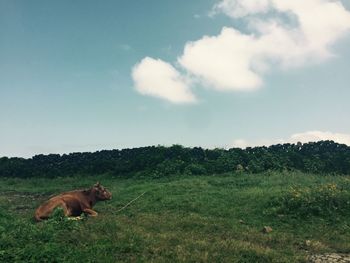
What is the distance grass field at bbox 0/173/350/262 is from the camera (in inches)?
448

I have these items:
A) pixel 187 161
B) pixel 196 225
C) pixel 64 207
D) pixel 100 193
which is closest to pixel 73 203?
pixel 64 207

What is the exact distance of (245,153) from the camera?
30.6m

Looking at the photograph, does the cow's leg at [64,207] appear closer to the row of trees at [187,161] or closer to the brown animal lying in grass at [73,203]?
the brown animal lying in grass at [73,203]

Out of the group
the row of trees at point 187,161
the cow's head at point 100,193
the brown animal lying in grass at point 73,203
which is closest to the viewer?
the brown animal lying in grass at point 73,203

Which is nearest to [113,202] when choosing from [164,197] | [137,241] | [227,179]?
[164,197]

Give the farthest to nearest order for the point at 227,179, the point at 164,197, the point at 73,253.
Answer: the point at 227,179, the point at 164,197, the point at 73,253

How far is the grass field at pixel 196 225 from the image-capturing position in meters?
11.4

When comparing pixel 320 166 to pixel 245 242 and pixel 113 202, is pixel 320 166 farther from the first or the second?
pixel 245 242

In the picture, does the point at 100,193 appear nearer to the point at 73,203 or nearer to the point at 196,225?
the point at 73,203

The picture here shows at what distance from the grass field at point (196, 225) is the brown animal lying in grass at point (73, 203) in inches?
24.5

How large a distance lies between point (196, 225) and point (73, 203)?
4.84 meters

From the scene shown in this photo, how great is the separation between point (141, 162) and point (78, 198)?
43.6 feet

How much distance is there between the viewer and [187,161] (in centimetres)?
3052

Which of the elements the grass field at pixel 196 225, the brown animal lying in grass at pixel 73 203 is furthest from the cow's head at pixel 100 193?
the grass field at pixel 196 225
